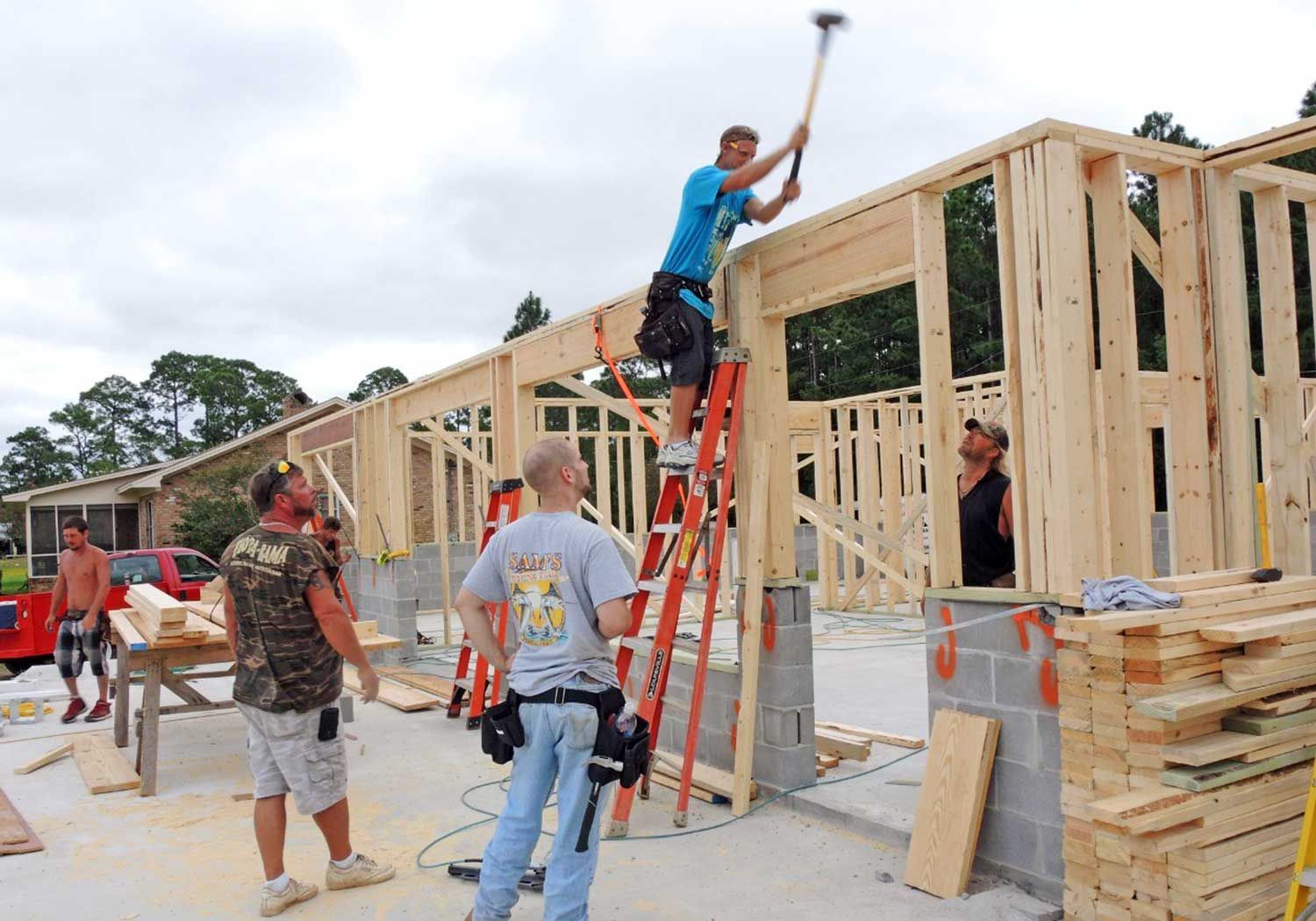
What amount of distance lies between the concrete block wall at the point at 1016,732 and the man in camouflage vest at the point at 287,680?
2.35 meters

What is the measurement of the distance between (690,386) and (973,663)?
77.5 inches

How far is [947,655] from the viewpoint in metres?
4.11

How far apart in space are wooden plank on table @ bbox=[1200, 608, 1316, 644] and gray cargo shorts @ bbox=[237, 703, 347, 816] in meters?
3.19

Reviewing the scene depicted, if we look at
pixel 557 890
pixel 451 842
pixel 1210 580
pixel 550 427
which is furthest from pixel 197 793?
pixel 550 427

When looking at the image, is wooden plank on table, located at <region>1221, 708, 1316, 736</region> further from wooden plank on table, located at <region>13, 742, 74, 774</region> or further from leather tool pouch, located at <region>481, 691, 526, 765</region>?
wooden plank on table, located at <region>13, 742, 74, 774</region>

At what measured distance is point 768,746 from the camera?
5.09m

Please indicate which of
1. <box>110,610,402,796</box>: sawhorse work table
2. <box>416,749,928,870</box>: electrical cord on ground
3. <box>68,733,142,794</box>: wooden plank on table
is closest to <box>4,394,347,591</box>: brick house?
<box>68,733,142,794</box>: wooden plank on table

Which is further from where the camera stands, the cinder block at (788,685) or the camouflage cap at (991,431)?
the cinder block at (788,685)

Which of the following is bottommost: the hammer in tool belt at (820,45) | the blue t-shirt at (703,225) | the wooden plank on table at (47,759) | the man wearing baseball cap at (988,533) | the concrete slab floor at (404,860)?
the concrete slab floor at (404,860)

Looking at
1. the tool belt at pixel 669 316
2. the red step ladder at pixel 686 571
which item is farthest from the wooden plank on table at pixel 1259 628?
the tool belt at pixel 669 316

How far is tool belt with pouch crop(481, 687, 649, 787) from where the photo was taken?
3.11 m

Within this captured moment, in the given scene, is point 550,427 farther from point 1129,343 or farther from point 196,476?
point 1129,343

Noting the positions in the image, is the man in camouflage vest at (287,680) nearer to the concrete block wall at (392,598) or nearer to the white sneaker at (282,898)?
the white sneaker at (282,898)

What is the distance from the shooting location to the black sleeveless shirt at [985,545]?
454 centimetres
